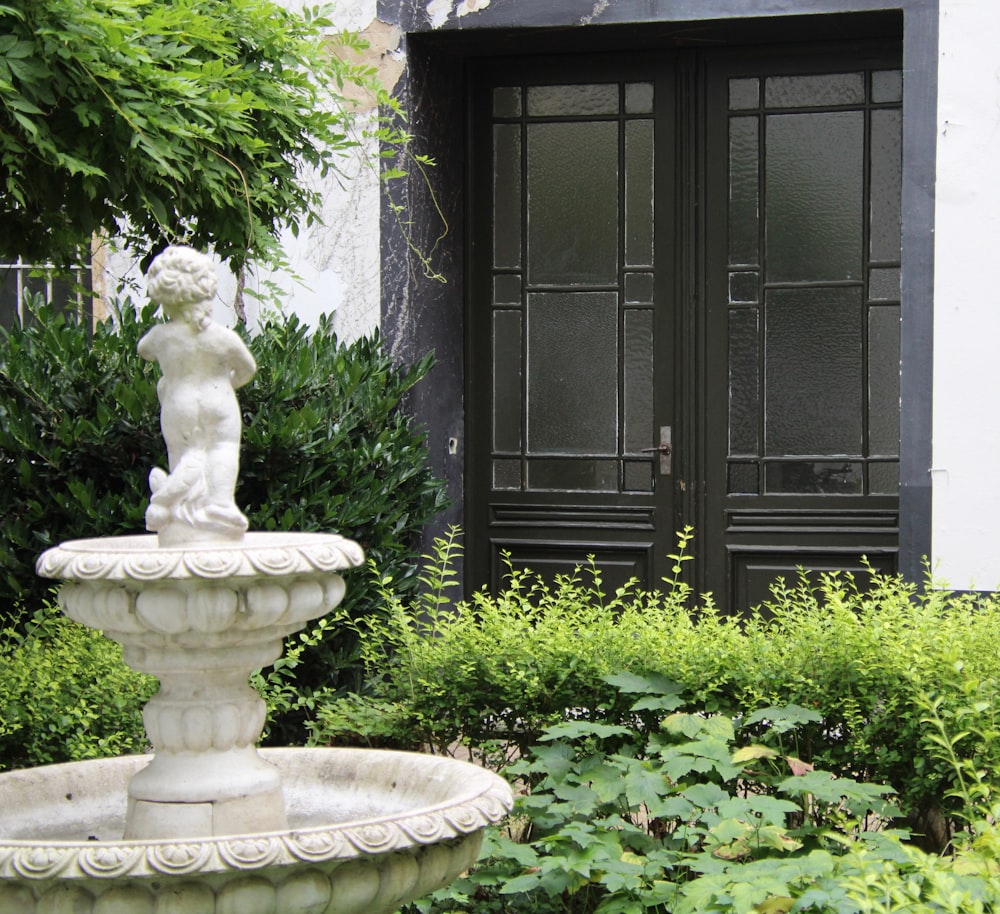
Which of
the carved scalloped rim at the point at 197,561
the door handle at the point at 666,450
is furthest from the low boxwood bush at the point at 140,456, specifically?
the carved scalloped rim at the point at 197,561

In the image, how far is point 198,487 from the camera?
11.9 ft

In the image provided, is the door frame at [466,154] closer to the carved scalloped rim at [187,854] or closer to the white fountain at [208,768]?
the white fountain at [208,768]

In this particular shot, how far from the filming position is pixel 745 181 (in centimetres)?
741

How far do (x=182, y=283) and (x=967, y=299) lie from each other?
424 cm

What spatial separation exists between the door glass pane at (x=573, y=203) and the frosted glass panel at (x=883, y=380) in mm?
1368

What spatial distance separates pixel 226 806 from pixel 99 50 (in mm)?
2012

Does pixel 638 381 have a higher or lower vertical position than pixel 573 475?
higher

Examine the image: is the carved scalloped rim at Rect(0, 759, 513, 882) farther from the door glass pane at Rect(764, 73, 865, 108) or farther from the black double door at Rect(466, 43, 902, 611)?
the door glass pane at Rect(764, 73, 865, 108)

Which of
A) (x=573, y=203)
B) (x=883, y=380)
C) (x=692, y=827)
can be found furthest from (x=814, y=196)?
(x=692, y=827)

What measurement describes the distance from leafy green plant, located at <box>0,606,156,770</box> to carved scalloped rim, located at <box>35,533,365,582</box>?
69.0 inches

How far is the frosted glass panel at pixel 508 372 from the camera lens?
7.68m

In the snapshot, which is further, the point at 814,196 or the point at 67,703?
the point at 814,196

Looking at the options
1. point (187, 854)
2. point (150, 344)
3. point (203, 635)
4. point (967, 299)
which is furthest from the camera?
point (967, 299)

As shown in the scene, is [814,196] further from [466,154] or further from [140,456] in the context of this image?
[140,456]
